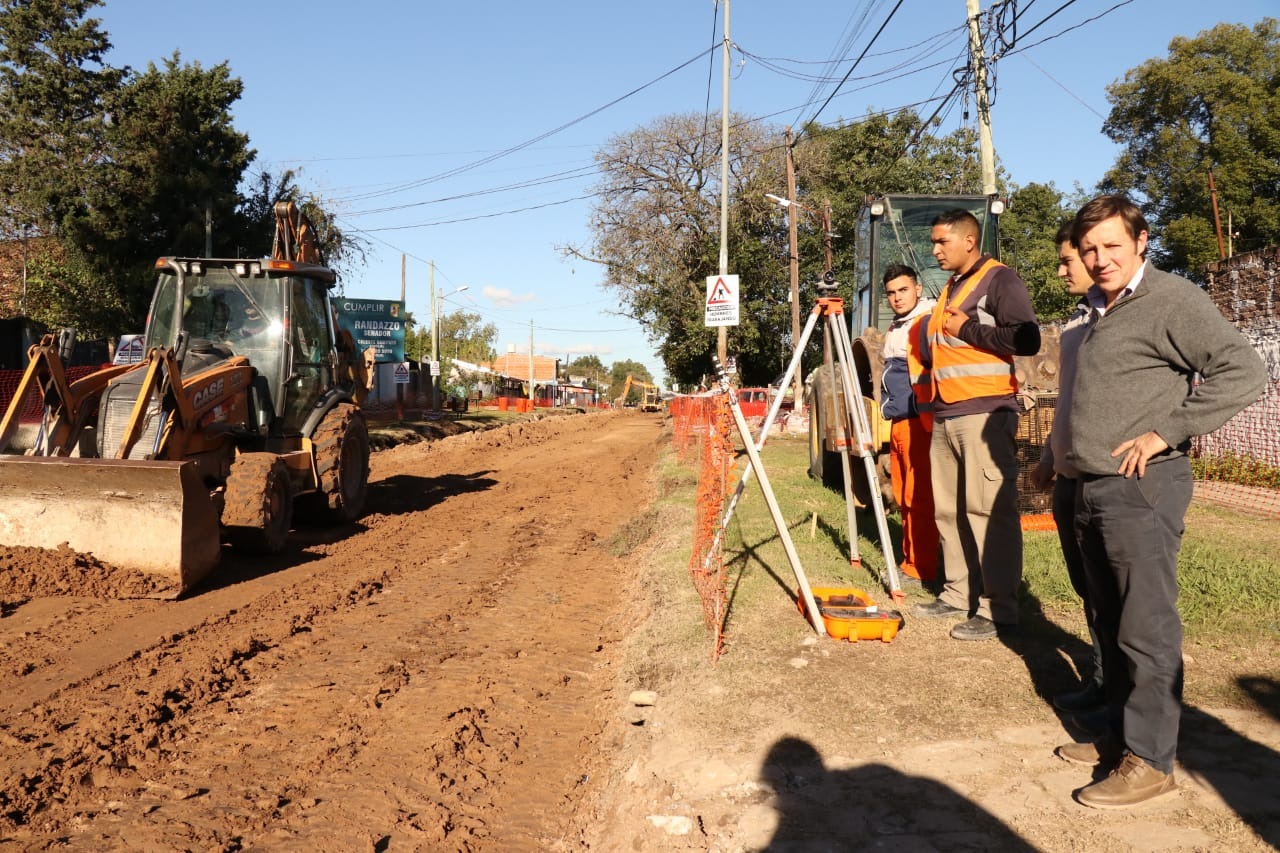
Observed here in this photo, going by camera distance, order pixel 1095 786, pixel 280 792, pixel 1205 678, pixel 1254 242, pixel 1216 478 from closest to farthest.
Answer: pixel 1095 786
pixel 280 792
pixel 1205 678
pixel 1216 478
pixel 1254 242

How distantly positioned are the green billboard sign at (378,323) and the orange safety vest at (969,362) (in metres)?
27.3

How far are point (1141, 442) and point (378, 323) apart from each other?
29.7 metres

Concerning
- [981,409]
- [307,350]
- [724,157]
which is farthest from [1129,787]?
[724,157]

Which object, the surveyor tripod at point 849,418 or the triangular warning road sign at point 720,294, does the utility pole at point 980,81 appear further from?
the surveyor tripod at point 849,418

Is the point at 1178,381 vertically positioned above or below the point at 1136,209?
below

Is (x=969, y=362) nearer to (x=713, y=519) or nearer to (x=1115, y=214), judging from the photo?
(x=1115, y=214)

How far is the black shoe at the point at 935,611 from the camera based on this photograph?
16.4ft

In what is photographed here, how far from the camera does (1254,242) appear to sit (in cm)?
2825

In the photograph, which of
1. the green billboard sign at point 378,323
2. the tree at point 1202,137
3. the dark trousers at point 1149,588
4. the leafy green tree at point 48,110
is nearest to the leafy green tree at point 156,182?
the leafy green tree at point 48,110

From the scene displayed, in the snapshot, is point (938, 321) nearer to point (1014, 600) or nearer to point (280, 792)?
point (1014, 600)

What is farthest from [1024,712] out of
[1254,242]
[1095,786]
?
[1254,242]

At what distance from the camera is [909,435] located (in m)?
5.70

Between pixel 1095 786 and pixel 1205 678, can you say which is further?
pixel 1205 678

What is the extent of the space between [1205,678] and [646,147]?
3255cm
